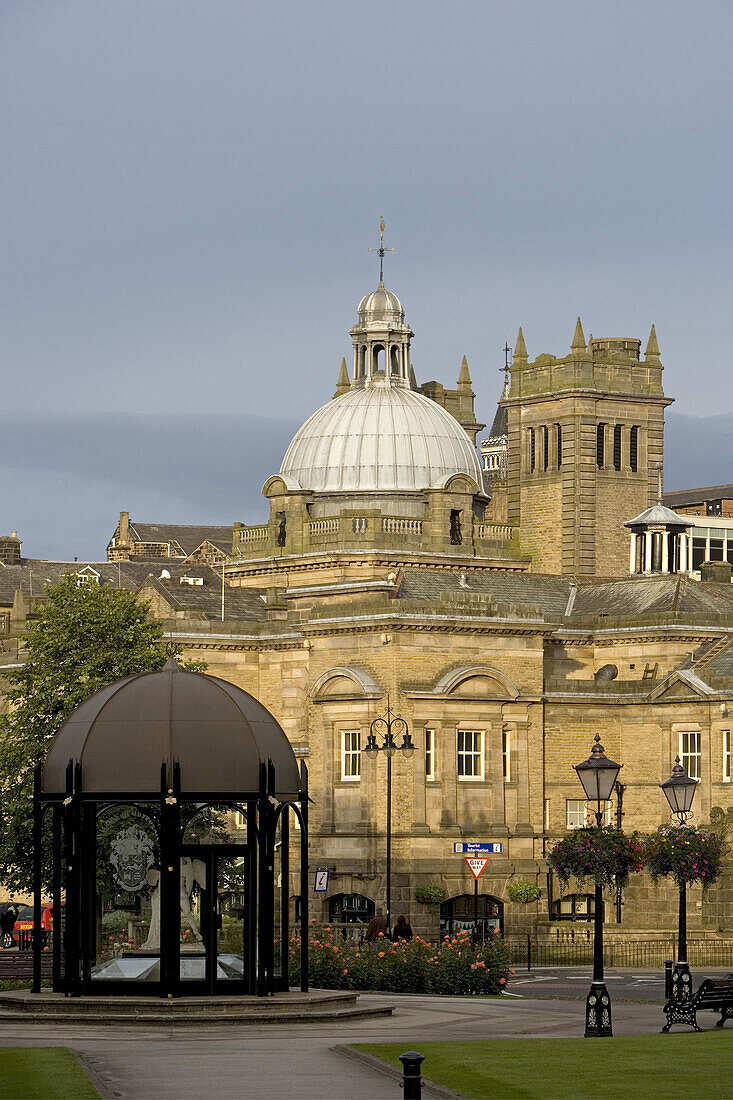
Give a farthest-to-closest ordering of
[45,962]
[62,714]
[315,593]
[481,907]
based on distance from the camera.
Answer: [315,593] → [481,907] → [62,714] → [45,962]

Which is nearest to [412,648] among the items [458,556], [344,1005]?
[458,556]

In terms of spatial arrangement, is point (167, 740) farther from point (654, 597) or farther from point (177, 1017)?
point (654, 597)

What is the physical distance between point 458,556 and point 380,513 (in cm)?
389

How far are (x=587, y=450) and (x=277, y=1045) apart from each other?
269ft

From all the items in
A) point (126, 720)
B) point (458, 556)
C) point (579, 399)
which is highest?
point (579, 399)

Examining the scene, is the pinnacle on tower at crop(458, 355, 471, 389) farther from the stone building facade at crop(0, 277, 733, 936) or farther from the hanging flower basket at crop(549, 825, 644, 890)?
the hanging flower basket at crop(549, 825, 644, 890)

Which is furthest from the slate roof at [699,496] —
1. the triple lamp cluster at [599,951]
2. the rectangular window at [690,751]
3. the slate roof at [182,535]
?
the triple lamp cluster at [599,951]

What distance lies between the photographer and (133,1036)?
36.6m

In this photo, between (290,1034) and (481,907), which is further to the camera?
(481,907)

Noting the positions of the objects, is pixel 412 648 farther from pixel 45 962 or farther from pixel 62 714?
pixel 45 962

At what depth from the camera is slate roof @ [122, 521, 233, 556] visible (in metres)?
176

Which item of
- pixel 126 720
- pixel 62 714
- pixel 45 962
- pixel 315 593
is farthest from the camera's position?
pixel 315 593

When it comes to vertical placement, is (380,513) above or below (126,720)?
above

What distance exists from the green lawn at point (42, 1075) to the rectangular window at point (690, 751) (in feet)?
184
